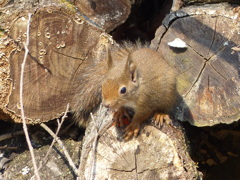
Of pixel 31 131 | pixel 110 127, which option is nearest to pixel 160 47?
pixel 110 127

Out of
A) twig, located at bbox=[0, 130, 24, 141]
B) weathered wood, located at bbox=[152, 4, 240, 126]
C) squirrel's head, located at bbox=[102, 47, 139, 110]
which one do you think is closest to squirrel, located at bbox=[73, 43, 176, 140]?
squirrel's head, located at bbox=[102, 47, 139, 110]

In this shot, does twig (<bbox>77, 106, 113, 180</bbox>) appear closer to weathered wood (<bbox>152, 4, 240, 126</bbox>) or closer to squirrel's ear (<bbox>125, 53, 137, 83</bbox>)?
squirrel's ear (<bbox>125, 53, 137, 83</bbox>)

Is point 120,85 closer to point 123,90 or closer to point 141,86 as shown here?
point 123,90

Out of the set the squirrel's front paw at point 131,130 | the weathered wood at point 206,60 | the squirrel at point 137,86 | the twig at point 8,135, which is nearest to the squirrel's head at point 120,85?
the squirrel at point 137,86

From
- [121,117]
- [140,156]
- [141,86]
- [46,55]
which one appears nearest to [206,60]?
[141,86]

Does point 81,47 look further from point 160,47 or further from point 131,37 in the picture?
point 131,37

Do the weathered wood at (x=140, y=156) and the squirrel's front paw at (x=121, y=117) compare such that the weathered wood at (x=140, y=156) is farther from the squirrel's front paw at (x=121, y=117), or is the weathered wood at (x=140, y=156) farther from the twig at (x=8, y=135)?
the twig at (x=8, y=135)
